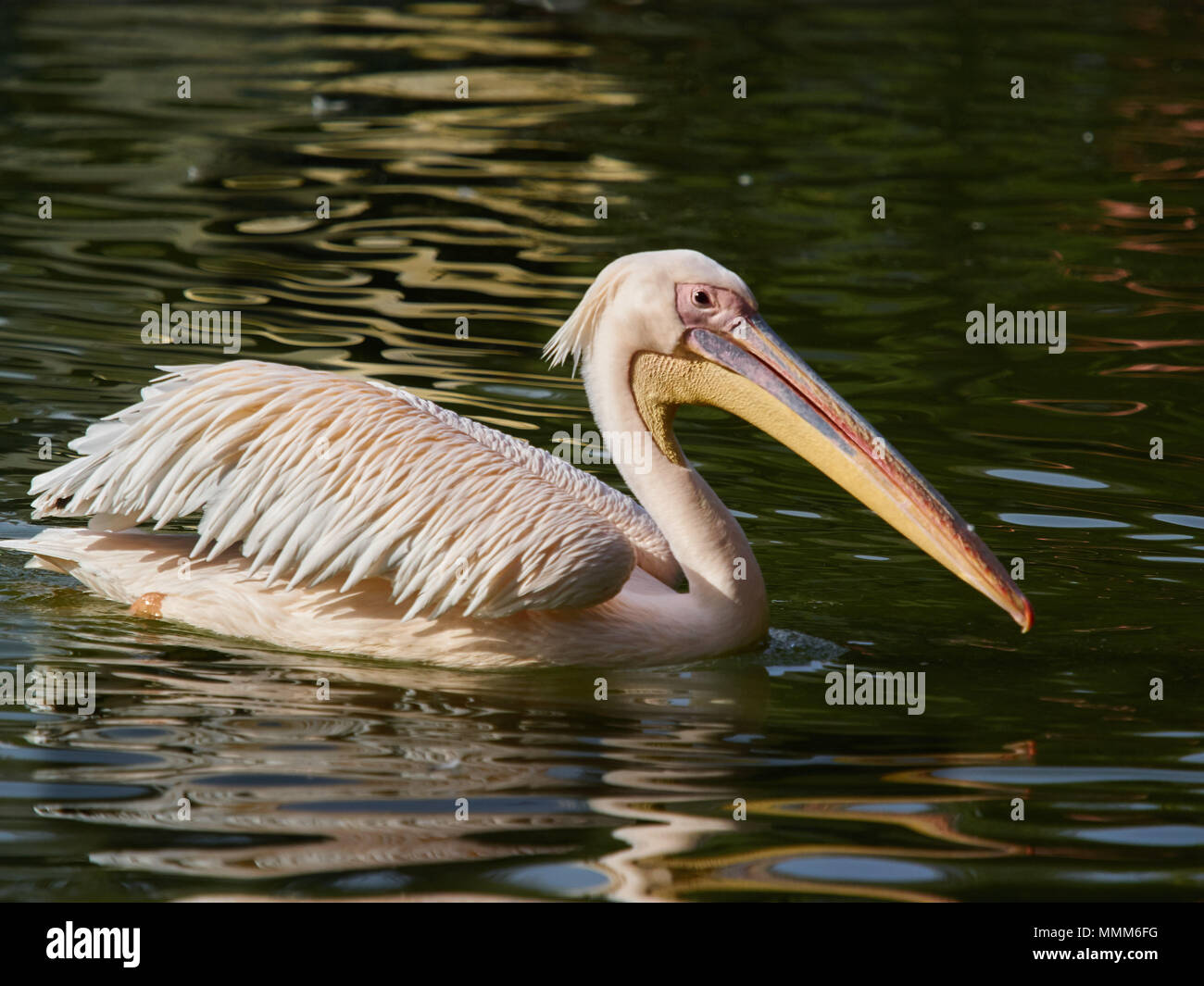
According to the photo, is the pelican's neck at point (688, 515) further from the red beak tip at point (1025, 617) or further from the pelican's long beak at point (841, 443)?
the red beak tip at point (1025, 617)

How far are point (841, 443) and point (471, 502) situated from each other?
105 cm

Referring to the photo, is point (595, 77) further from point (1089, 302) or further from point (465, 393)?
point (465, 393)

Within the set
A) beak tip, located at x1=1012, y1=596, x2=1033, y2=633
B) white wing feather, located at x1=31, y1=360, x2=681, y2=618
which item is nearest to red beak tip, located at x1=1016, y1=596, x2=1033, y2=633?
beak tip, located at x1=1012, y1=596, x2=1033, y2=633

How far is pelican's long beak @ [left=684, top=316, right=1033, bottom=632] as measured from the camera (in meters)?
5.06

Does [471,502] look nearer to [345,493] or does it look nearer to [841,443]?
[345,493]

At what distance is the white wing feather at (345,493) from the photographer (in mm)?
5176

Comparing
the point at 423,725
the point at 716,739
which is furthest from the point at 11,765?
the point at 716,739

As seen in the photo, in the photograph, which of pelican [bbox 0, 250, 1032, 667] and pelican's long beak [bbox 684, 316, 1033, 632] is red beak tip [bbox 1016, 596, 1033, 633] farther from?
pelican [bbox 0, 250, 1032, 667]

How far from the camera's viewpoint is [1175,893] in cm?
386

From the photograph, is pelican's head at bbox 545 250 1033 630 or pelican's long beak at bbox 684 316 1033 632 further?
pelican's head at bbox 545 250 1033 630

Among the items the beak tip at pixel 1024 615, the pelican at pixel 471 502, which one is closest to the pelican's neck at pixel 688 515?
the pelican at pixel 471 502

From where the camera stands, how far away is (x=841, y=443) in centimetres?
525

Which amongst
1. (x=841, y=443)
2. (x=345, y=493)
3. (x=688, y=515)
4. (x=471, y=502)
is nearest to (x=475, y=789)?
(x=471, y=502)

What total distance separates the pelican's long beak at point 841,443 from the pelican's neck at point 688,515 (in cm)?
24
